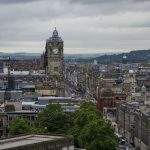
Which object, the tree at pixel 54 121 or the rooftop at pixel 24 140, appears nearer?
the rooftop at pixel 24 140

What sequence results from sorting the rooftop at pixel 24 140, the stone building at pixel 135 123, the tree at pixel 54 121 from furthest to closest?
the stone building at pixel 135 123
the tree at pixel 54 121
the rooftop at pixel 24 140

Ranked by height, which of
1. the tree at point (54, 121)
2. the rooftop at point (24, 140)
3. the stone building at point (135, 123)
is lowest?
the stone building at point (135, 123)

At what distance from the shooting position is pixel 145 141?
342 feet

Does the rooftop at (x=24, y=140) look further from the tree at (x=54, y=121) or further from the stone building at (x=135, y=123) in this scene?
the stone building at (x=135, y=123)

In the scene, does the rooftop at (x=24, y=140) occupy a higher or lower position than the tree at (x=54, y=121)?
higher

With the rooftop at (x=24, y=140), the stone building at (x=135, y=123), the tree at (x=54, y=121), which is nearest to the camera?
the rooftop at (x=24, y=140)

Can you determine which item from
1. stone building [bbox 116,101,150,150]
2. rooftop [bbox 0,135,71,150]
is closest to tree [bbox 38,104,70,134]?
stone building [bbox 116,101,150,150]

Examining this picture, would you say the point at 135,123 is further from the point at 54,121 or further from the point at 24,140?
the point at 24,140

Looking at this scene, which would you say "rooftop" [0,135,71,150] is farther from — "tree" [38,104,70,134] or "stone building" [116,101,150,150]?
"stone building" [116,101,150,150]

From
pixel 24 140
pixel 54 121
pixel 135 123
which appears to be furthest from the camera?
pixel 135 123

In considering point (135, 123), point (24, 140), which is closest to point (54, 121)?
point (135, 123)

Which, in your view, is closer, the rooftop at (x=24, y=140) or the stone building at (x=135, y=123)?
the rooftop at (x=24, y=140)

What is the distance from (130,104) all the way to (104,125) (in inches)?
1978

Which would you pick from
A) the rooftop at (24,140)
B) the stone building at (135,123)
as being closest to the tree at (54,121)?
the stone building at (135,123)
